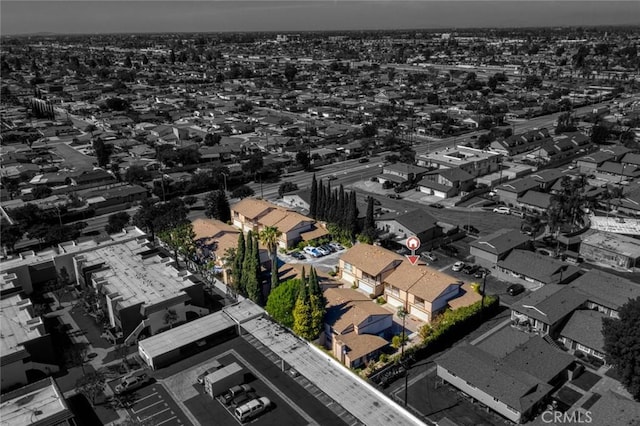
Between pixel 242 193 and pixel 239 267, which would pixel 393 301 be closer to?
pixel 239 267

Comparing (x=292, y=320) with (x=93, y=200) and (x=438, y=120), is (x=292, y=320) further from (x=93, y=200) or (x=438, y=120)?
(x=438, y=120)

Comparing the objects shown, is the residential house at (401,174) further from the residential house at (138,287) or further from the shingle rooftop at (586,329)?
the shingle rooftop at (586,329)

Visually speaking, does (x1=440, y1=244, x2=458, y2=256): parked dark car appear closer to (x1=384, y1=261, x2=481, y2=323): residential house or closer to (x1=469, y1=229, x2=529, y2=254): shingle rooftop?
(x1=469, y1=229, x2=529, y2=254): shingle rooftop

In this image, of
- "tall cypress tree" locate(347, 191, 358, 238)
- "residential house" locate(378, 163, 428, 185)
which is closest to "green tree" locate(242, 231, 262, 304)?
"tall cypress tree" locate(347, 191, 358, 238)

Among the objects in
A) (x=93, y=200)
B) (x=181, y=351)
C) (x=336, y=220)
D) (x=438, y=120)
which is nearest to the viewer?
(x=181, y=351)

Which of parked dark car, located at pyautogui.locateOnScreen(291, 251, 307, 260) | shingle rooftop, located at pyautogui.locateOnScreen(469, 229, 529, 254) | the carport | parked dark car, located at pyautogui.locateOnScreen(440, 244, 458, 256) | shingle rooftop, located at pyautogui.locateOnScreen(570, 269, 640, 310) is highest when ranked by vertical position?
shingle rooftop, located at pyautogui.locateOnScreen(469, 229, 529, 254)

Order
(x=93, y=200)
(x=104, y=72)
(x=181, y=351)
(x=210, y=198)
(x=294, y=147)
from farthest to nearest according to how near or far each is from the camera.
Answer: (x=104, y=72) → (x=294, y=147) → (x=93, y=200) → (x=210, y=198) → (x=181, y=351)

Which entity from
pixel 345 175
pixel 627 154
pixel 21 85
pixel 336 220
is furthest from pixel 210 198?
pixel 21 85
